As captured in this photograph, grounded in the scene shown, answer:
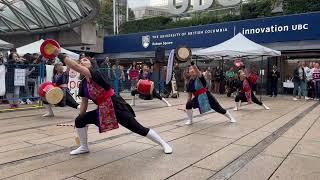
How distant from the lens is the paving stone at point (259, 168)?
429 centimetres

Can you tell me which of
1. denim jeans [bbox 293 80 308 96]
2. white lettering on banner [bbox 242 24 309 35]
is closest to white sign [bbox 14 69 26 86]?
denim jeans [bbox 293 80 308 96]

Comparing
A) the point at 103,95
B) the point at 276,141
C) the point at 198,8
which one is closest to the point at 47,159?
the point at 103,95

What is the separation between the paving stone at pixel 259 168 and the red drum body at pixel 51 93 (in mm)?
5235

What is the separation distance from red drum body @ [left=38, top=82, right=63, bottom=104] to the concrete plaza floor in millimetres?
511

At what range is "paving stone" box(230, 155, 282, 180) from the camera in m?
4.29

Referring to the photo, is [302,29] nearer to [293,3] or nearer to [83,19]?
[293,3]

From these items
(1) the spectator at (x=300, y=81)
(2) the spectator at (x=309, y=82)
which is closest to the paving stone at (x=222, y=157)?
(1) the spectator at (x=300, y=81)

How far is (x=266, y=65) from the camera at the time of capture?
2080cm

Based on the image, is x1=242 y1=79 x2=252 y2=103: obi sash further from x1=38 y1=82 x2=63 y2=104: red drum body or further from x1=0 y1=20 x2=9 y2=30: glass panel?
x1=0 y1=20 x2=9 y2=30: glass panel

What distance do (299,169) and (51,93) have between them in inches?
234

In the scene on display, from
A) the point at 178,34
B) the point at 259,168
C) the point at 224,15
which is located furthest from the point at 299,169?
the point at 224,15

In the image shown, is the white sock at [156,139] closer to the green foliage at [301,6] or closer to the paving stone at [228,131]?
the paving stone at [228,131]

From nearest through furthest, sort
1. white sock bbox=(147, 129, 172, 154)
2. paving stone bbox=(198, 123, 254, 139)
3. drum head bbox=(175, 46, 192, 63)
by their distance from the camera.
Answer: white sock bbox=(147, 129, 172, 154), paving stone bbox=(198, 123, 254, 139), drum head bbox=(175, 46, 192, 63)

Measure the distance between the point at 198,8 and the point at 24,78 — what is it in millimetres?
24638
